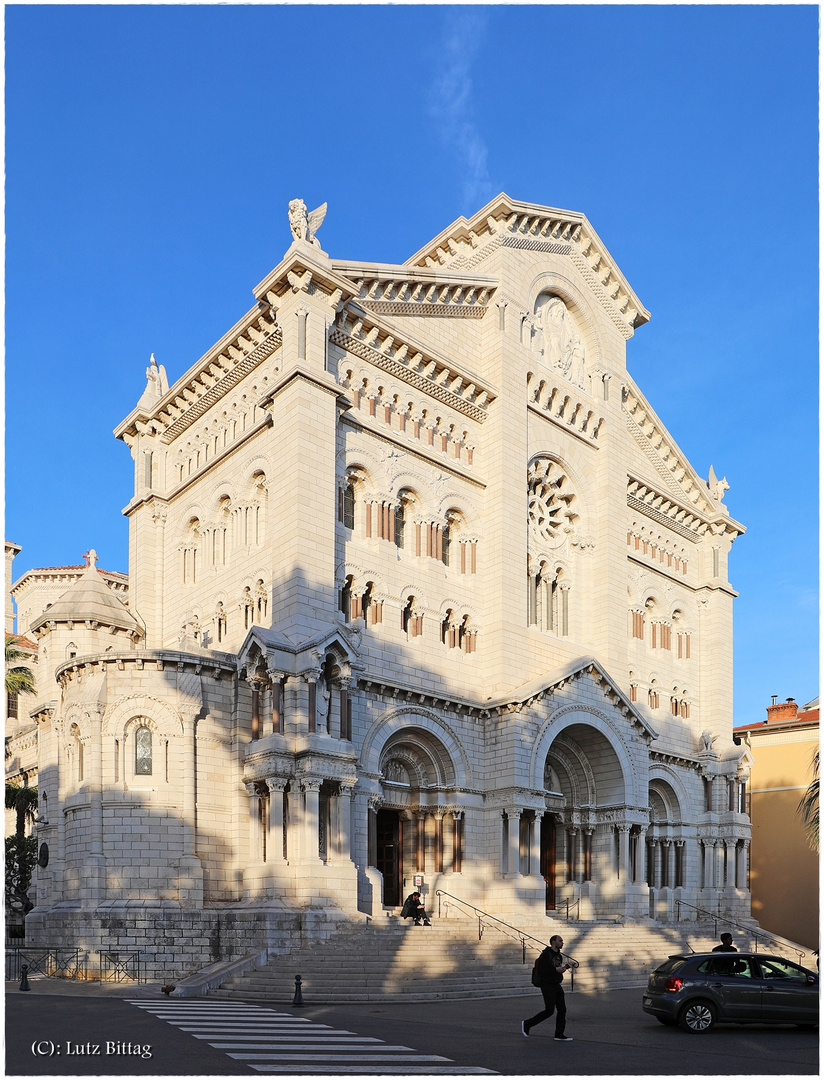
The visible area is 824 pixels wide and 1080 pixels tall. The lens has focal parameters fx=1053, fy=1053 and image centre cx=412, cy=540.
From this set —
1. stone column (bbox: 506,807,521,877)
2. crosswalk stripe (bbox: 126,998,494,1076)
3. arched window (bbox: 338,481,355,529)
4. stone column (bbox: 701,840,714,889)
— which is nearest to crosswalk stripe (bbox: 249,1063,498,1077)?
crosswalk stripe (bbox: 126,998,494,1076)

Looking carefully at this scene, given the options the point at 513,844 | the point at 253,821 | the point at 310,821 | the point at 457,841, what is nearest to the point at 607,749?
the point at 513,844

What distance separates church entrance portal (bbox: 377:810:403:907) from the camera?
3325 cm

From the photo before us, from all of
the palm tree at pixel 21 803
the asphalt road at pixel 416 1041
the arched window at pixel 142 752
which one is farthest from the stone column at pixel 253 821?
Answer: the palm tree at pixel 21 803

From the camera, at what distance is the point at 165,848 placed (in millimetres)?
28078

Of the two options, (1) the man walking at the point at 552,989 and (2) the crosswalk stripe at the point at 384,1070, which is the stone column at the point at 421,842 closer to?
(1) the man walking at the point at 552,989

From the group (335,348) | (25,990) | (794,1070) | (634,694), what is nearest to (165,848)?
(25,990)

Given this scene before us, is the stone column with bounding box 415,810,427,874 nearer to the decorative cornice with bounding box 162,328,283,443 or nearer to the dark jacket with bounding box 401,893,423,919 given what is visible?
the dark jacket with bounding box 401,893,423,919

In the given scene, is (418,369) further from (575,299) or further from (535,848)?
(535,848)

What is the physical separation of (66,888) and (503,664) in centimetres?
1527

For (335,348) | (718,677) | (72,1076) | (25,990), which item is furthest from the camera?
(718,677)

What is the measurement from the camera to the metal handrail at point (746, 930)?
41.2m

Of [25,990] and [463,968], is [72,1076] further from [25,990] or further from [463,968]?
[463,968]

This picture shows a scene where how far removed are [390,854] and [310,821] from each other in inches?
256

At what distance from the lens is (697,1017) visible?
60.0 feet
